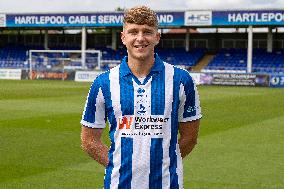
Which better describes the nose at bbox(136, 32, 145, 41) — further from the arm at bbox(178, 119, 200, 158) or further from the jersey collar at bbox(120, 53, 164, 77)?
the arm at bbox(178, 119, 200, 158)

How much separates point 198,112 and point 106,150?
693 millimetres

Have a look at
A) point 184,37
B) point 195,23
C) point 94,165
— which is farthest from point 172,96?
point 184,37

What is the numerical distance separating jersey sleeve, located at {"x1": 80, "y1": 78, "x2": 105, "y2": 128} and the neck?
258 mm

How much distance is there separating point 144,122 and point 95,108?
15.2 inches

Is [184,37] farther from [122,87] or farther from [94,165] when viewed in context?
[122,87]

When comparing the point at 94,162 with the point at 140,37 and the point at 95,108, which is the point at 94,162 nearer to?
the point at 95,108

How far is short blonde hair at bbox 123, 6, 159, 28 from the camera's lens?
12.3 ft

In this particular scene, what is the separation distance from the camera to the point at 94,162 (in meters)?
10.8

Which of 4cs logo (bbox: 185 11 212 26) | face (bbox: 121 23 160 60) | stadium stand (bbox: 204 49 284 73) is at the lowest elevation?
stadium stand (bbox: 204 49 284 73)

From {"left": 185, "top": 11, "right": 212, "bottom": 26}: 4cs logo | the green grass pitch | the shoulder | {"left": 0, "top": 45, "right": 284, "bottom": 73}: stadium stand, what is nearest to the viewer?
the shoulder

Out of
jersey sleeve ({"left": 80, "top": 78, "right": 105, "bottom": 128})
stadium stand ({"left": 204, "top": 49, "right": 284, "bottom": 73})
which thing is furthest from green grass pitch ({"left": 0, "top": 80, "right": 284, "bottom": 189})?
stadium stand ({"left": 204, "top": 49, "right": 284, "bottom": 73})

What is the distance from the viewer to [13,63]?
62.6m

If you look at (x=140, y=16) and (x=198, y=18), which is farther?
(x=198, y=18)

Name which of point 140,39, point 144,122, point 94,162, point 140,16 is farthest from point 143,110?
point 94,162
